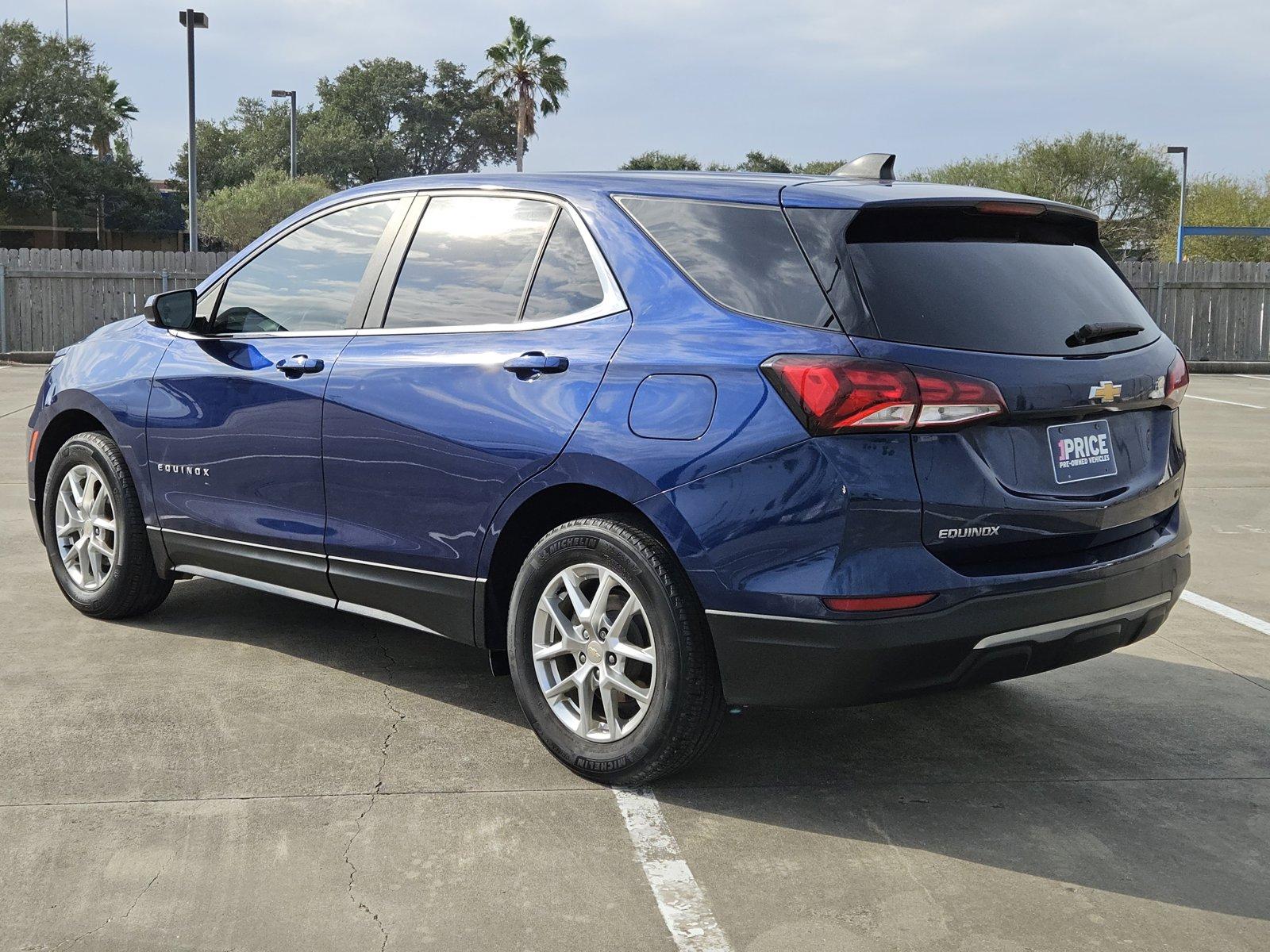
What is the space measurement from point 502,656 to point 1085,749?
1.86 m

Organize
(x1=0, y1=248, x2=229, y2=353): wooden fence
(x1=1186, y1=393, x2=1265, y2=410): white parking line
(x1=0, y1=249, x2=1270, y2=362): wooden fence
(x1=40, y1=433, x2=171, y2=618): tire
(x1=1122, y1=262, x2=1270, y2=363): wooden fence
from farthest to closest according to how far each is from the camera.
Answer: (x1=1122, y1=262, x2=1270, y2=363): wooden fence
(x1=0, y1=249, x2=1270, y2=362): wooden fence
(x1=0, y1=248, x2=229, y2=353): wooden fence
(x1=1186, y1=393, x2=1265, y2=410): white parking line
(x1=40, y1=433, x2=171, y2=618): tire

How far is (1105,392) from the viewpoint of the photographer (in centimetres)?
380

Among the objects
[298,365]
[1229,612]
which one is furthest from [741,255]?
[1229,612]

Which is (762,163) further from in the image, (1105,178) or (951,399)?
(951,399)

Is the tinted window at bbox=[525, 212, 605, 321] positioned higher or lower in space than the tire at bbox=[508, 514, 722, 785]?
higher

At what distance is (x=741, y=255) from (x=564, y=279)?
0.64m

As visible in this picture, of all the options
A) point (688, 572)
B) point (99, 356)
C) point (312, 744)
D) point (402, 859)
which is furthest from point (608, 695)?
point (99, 356)

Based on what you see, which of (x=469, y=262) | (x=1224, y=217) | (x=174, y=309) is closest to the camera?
(x=469, y=262)

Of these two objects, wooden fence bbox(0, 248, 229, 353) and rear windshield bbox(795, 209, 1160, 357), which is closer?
rear windshield bbox(795, 209, 1160, 357)

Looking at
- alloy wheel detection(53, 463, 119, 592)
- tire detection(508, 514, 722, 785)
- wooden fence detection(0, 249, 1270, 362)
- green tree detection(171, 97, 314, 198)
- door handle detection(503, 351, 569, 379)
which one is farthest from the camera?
green tree detection(171, 97, 314, 198)

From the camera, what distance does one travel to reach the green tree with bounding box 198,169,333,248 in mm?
52688

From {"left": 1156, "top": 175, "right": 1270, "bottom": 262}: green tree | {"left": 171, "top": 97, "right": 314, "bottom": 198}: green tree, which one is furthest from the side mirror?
{"left": 171, "top": 97, "right": 314, "bottom": 198}: green tree

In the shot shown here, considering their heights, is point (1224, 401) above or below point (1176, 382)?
below

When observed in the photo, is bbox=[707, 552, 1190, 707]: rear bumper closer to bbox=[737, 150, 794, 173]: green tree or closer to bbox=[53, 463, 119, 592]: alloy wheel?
bbox=[53, 463, 119, 592]: alloy wheel
